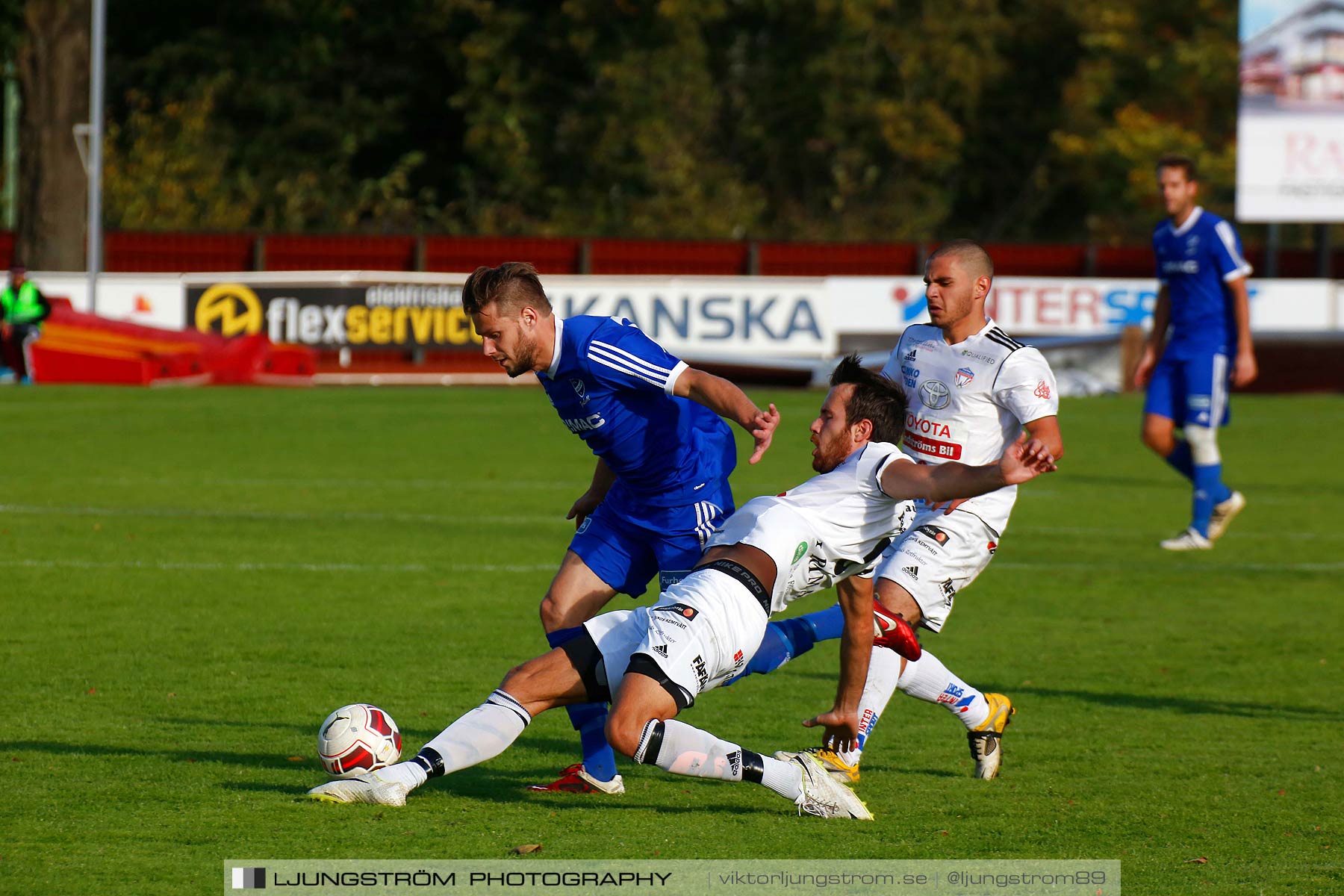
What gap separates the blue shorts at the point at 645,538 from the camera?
228 inches

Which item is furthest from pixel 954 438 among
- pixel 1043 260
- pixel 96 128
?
pixel 1043 260

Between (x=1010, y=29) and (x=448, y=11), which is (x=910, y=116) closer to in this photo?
(x=1010, y=29)

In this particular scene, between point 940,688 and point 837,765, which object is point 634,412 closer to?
point 837,765

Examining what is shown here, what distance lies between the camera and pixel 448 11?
40438 mm

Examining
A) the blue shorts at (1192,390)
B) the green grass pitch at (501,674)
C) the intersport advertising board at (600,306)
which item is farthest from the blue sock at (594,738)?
the intersport advertising board at (600,306)

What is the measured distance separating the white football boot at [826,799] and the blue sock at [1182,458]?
23.8ft

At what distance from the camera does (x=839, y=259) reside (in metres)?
33.3

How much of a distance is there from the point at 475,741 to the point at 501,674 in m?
2.31

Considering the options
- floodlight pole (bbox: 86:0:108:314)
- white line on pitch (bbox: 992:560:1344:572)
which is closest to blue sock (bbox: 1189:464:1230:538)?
white line on pitch (bbox: 992:560:1344:572)

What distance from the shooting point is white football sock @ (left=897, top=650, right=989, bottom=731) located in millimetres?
5953

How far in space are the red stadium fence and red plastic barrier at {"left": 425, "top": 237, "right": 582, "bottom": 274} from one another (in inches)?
0.7

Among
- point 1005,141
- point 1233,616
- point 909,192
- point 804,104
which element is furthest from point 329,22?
point 1233,616

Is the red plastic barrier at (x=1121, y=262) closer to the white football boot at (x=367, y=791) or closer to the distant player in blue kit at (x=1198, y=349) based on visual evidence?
the distant player in blue kit at (x=1198, y=349)

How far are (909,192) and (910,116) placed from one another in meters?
2.16
